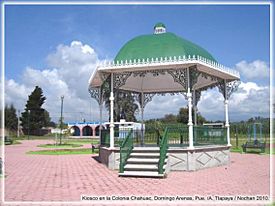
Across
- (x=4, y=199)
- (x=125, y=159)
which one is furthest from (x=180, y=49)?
(x=4, y=199)

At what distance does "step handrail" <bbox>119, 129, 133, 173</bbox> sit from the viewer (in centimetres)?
1010

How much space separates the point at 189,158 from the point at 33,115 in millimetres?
56434

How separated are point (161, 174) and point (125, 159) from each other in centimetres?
173

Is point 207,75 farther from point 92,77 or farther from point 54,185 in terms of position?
point 54,185

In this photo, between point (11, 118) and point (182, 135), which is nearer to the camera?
point (182, 135)

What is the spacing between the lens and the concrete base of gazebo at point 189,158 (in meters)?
11.1

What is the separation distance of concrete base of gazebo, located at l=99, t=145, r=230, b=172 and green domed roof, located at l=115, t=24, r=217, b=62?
4046mm

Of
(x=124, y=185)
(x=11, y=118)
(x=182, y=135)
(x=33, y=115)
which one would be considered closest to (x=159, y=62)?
(x=182, y=135)

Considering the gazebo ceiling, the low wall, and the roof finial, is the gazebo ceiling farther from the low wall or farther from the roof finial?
the low wall

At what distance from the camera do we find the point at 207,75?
1301cm

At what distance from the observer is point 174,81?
39.7 feet

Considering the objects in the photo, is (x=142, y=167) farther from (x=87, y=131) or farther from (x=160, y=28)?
(x=87, y=131)

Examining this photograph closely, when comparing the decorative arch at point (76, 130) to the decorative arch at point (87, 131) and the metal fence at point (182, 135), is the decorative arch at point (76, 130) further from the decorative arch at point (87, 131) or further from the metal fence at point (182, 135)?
the metal fence at point (182, 135)

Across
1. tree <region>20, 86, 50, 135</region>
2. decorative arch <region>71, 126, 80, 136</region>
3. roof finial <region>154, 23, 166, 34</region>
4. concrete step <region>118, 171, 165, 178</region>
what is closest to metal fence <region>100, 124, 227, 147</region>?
concrete step <region>118, 171, 165, 178</region>
